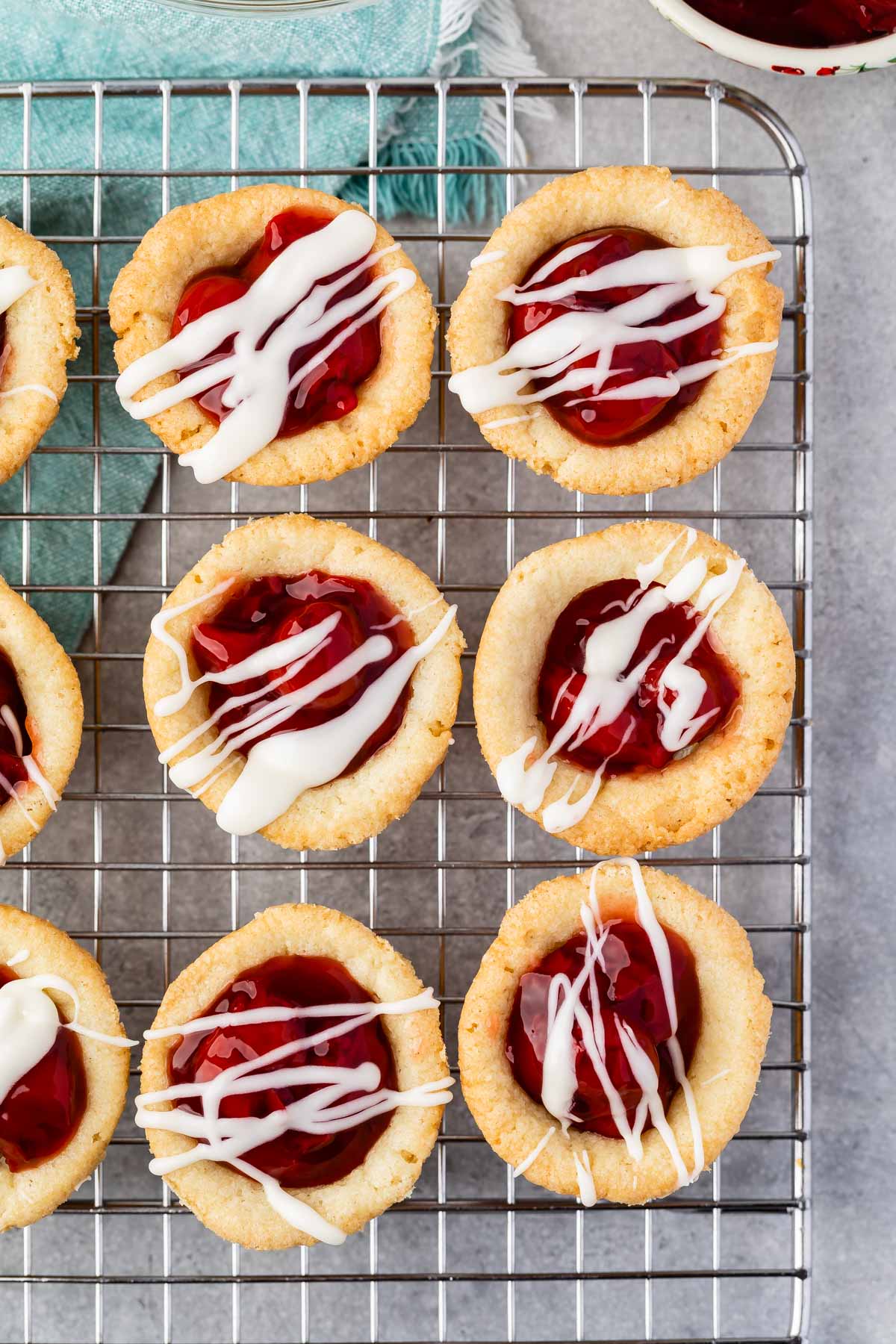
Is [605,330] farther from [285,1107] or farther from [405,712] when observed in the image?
[285,1107]

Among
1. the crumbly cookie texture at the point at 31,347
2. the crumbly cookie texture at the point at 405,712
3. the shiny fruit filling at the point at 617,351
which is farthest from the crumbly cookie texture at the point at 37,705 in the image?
the shiny fruit filling at the point at 617,351

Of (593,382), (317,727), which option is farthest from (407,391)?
(317,727)

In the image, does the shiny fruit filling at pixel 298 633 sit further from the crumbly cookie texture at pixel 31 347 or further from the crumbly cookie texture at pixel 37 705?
the crumbly cookie texture at pixel 31 347

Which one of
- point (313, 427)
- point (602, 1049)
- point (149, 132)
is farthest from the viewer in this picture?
point (149, 132)

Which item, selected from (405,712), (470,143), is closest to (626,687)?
(405,712)

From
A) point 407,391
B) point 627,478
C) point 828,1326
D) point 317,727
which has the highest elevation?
point 407,391

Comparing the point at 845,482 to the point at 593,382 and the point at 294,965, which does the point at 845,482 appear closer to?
the point at 593,382
